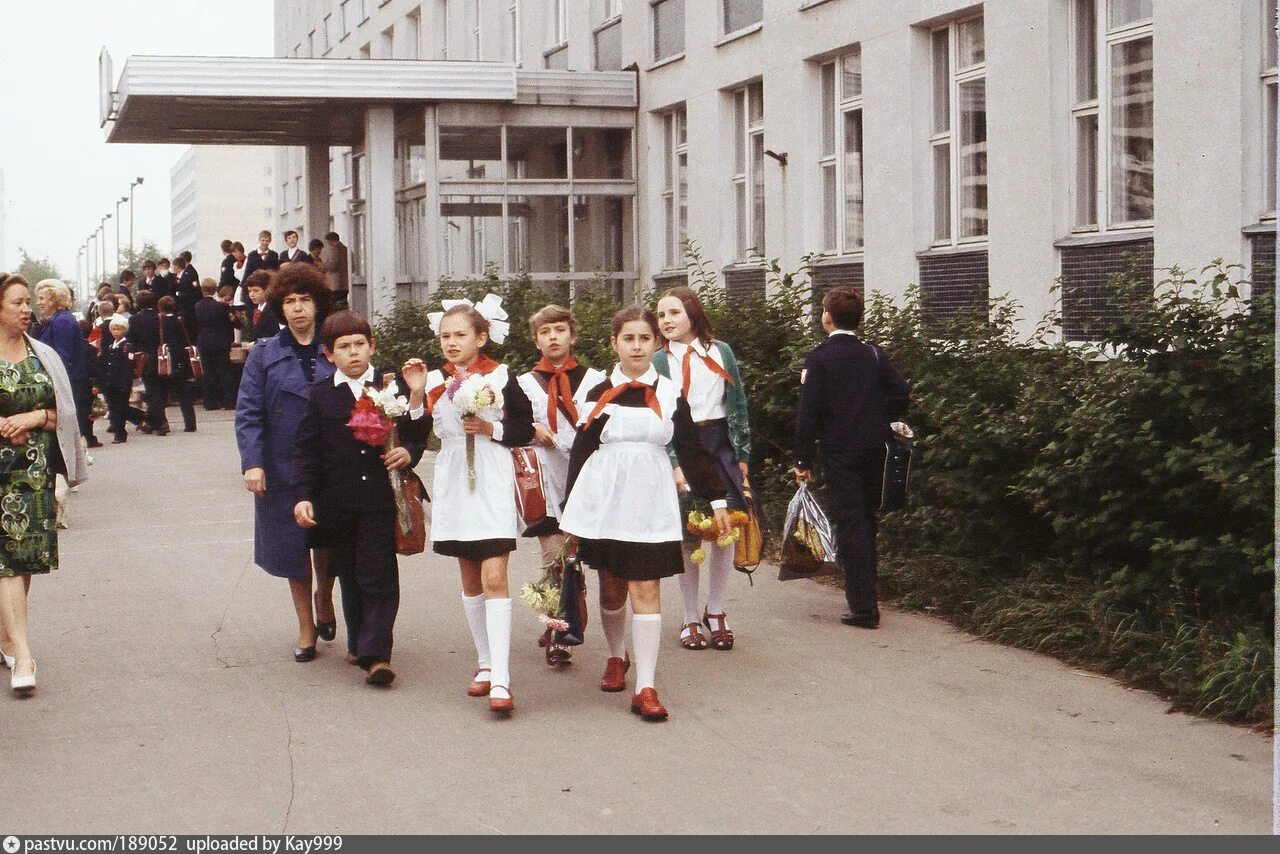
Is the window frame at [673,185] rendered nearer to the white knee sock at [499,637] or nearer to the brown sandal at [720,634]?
the brown sandal at [720,634]

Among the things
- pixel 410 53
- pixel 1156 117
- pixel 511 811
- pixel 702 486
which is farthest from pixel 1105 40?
pixel 410 53

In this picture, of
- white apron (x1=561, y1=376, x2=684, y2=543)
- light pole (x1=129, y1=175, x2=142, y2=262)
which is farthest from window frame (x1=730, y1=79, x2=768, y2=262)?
light pole (x1=129, y1=175, x2=142, y2=262)

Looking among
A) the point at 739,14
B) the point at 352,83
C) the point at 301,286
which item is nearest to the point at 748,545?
the point at 301,286

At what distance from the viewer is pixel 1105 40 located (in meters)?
14.1

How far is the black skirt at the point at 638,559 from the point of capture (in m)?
7.10

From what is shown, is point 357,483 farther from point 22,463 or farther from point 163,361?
point 163,361

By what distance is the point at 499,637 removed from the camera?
285 inches

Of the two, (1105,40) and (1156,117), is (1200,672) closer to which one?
(1156,117)

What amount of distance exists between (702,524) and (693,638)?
89 centimetres

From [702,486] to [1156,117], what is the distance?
750cm

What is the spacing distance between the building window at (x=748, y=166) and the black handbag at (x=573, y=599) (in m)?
13.9

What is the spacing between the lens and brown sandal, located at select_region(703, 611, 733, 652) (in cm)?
848

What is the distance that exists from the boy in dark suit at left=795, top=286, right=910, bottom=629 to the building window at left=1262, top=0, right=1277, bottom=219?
459 centimetres

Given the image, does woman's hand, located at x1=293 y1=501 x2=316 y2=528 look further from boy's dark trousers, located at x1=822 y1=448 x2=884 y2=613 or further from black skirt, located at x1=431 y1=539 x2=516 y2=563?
boy's dark trousers, located at x1=822 y1=448 x2=884 y2=613
